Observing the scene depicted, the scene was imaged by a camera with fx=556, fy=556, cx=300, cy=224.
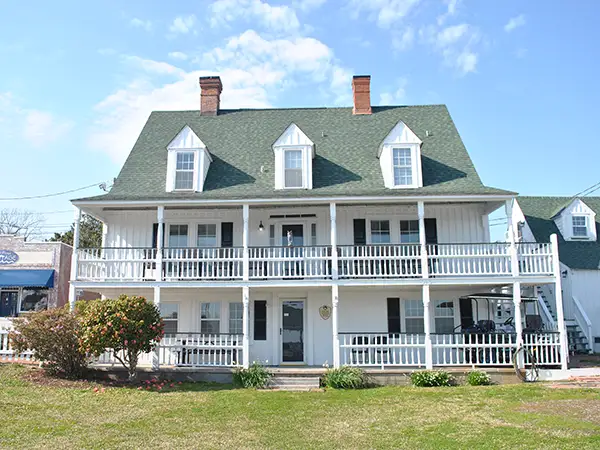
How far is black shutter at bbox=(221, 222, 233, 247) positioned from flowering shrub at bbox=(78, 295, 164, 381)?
465 cm

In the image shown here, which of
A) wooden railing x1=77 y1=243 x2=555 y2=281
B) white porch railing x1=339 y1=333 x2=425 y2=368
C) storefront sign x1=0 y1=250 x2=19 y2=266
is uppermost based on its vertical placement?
storefront sign x1=0 y1=250 x2=19 y2=266

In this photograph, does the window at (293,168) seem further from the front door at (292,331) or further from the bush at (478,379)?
the bush at (478,379)

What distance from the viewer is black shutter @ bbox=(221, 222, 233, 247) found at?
20.2m

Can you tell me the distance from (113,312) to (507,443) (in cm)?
1074

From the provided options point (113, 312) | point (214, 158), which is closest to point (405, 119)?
point (214, 158)

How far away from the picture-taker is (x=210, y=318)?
65.9 ft

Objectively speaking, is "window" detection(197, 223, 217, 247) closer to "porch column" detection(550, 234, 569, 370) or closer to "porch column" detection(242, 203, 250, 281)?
"porch column" detection(242, 203, 250, 281)

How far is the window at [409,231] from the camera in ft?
65.8

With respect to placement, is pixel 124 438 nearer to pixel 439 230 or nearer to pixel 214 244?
pixel 214 244

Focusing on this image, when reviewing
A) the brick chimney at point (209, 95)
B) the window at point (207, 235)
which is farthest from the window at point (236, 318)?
the brick chimney at point (209, 95)

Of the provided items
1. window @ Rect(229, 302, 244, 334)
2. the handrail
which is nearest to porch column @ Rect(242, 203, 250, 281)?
window @ Rect(229, 302, 244, 334)

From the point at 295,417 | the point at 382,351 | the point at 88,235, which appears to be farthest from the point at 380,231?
the point at 88,235

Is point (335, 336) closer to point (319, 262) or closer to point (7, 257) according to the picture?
point (319, 262)

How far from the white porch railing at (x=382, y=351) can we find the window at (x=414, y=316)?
74cm
